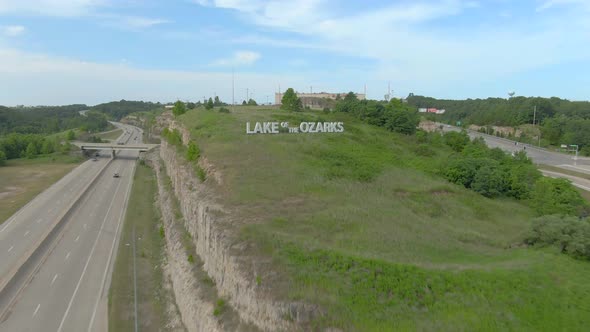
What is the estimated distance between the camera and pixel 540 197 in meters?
42.8

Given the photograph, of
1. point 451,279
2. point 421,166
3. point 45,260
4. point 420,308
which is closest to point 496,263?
point 451,279

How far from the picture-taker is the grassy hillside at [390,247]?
1886cm

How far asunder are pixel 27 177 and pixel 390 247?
256ft

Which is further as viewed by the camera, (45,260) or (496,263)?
(45,260)

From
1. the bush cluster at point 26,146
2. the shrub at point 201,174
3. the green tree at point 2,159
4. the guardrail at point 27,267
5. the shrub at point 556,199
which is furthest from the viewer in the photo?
the bush cluster at point 26,146

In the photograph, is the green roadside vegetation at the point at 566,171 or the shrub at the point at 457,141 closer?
the green roadside vegetation at the point at 566,171

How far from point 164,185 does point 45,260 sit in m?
24.0

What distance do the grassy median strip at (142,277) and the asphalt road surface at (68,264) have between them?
2.84ft

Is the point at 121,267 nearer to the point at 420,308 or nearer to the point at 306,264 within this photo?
the point at 306,264

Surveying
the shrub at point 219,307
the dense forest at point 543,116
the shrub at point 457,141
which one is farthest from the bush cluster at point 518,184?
the dense forest at point 543,116

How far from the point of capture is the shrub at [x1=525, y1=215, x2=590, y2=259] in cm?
2517

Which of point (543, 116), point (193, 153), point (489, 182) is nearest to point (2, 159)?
point (193, 153)

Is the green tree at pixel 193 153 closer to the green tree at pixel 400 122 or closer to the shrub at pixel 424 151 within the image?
the shrub at pixel 424 151

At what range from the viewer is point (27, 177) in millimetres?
77812
